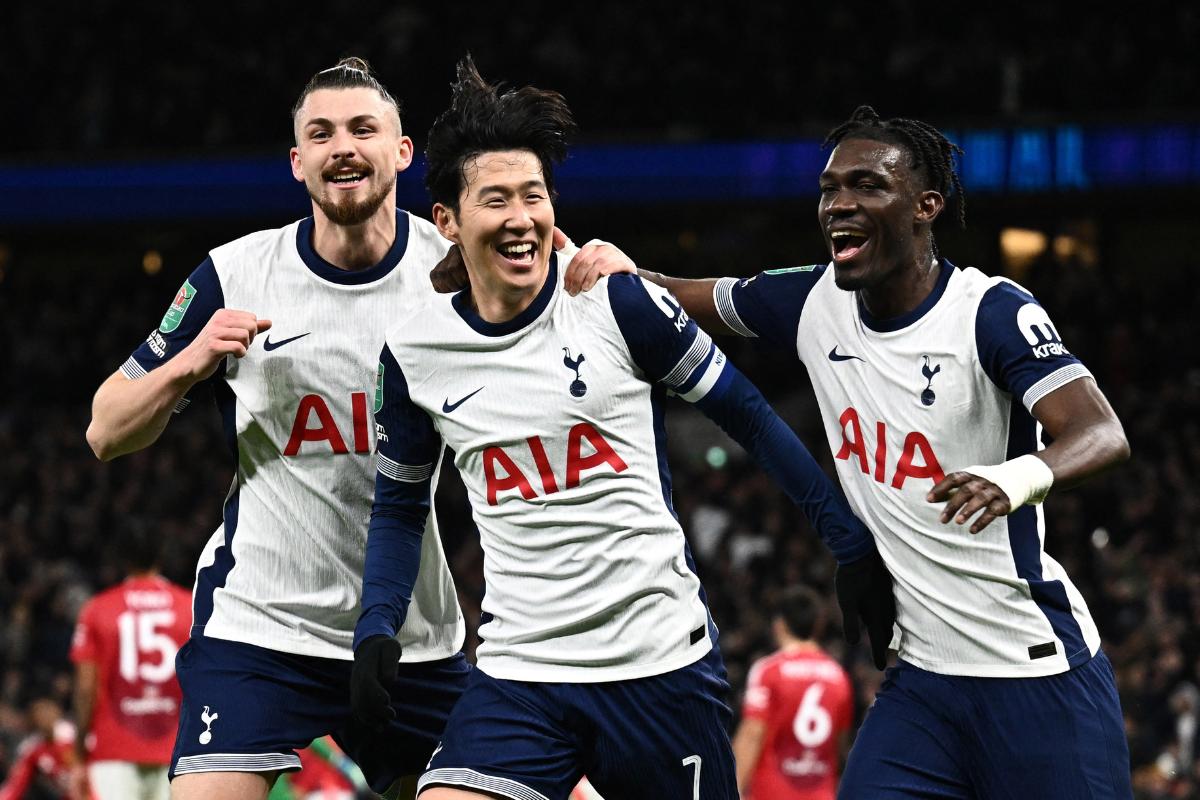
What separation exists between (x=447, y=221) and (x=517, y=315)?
319 millimetres

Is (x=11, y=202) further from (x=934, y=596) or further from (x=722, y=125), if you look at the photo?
(x=934, y=596)

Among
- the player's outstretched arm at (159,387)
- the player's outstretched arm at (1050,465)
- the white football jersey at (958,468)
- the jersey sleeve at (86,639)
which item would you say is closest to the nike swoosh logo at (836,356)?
the white football jersey at (958,468)

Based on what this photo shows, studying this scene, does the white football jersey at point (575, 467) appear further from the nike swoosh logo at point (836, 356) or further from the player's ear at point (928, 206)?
the player's ear at point (928, 206)

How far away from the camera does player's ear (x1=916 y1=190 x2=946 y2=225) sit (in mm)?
4316

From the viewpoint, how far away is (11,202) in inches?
736

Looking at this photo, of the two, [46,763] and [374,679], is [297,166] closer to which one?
[374,679]

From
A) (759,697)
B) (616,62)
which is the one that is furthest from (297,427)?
(616,62)

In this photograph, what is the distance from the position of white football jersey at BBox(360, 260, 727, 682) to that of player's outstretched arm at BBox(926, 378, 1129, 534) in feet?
2.27

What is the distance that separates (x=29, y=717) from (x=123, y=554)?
4335 mm

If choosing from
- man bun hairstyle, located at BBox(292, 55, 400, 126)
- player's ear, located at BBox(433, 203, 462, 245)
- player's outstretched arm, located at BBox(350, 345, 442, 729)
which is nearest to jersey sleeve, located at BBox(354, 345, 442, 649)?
player's outstretched arm, located at BBox(350, 345, 442, 729)

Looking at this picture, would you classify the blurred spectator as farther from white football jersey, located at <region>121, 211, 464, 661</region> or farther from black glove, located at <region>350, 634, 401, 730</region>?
black glove, located at <region>350, 634, 401, 730</region>

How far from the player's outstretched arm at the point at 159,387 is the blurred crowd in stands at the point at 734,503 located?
21.5ft

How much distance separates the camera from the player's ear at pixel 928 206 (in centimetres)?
432

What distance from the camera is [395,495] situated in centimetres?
425
